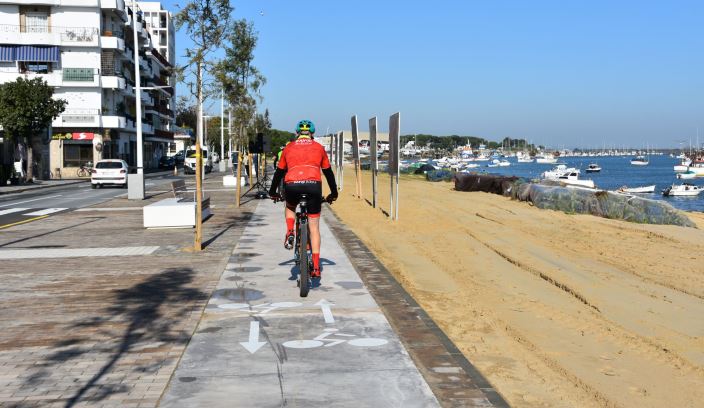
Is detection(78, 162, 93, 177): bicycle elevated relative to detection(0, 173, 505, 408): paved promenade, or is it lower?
elevated

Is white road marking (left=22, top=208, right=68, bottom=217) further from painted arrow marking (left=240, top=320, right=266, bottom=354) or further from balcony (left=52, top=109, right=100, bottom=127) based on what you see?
balcony (left=52, top=109, right=100, bottom=127)

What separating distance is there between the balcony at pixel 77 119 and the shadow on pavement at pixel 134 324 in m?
53.0

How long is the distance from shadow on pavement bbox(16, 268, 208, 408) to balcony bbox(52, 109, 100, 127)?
174 feet

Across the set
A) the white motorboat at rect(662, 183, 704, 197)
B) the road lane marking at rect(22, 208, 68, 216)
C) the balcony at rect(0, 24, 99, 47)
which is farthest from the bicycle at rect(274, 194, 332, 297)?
the white motorboat at rect(662, 183, 704, 197)

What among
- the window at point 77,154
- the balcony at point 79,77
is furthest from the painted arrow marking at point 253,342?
the window at point 77,154

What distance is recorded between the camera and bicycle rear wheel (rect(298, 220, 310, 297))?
7.99 m

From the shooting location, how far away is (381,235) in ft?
53.4

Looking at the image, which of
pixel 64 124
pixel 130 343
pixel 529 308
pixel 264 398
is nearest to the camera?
pixel 264 398

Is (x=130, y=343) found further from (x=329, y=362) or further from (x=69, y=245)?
(x=69, y=245)

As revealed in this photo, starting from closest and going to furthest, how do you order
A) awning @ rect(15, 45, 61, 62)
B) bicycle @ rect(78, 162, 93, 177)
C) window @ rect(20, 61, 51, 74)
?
1. awning @ rect(15, 45, 61, 62)
2. bicycle @ rect(78, 162, 93, 177)
3. window @ rect(20, 61, 51, 74)

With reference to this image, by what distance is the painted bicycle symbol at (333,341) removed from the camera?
244 inches

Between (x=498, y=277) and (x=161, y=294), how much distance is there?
477 centimetres

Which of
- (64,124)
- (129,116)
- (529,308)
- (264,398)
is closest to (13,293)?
(264,398)

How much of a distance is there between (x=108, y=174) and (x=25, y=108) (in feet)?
27.2
